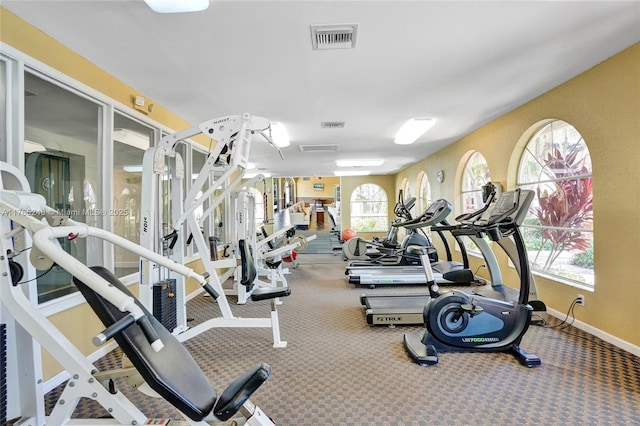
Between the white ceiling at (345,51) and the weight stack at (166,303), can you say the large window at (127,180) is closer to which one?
the white ceiling at (345,51)

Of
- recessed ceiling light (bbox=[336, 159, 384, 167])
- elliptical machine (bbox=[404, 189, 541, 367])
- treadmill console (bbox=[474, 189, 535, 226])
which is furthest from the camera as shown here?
recessed ceiling light (bbox=[336, 159, 384, 167])

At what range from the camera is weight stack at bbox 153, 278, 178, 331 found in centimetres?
295

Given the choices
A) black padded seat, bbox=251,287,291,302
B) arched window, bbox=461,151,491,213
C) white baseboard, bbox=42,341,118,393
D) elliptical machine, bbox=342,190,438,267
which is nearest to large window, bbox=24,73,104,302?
white baseboard, bbox=42,341,118,393

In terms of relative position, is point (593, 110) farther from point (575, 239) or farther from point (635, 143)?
point (575, 239)

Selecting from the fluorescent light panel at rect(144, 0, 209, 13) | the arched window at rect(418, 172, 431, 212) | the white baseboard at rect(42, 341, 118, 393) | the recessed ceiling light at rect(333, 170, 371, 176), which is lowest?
the white baseboard at rect(42, 341, 118, 393)

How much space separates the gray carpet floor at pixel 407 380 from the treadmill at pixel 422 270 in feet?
3.26

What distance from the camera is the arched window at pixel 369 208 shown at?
37.2 feet

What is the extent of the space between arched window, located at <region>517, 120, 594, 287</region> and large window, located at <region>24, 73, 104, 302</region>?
469 centimetres

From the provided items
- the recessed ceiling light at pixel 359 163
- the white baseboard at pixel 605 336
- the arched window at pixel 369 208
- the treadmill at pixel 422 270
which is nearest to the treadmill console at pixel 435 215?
the treadmill at pixel 422 270

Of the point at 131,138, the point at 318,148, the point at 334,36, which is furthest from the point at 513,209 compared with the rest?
the point at 318,148

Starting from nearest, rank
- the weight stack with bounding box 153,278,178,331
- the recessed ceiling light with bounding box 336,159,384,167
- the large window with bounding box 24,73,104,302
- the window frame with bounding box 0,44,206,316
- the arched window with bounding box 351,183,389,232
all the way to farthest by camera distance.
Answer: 1. the window frame with bounding box 0,44,206,316
2. the large window with bounding box 24,73,104,302
3. the weight stack with bounding box 153,278,178,331
4. the recessed ceiling light with bounding box 336,159,384,167
5. the arched window with bounding box 351,183,389,232

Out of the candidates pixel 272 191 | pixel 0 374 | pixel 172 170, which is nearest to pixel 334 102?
pixel 172 170

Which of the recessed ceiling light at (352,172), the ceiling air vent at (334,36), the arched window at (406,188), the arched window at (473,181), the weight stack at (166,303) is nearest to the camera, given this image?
the ceiling air vent at (334,36)

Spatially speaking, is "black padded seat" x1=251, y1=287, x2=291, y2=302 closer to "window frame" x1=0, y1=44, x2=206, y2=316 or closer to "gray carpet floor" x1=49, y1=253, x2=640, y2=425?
"gray carpet floor" x1=49, y1=253, x2=640, y2=425
